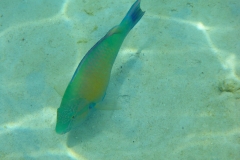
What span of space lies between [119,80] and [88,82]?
0.82 m

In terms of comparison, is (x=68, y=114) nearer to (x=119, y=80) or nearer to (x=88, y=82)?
(x=88, y=82)

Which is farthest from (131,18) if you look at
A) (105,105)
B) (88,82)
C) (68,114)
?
(68,114)

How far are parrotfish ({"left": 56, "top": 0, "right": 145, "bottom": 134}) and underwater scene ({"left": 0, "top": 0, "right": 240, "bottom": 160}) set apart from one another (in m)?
0.01

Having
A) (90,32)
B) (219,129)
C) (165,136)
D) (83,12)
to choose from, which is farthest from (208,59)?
(83,12)

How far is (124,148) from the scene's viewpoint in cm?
287

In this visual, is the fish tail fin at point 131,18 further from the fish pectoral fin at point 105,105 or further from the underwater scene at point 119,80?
the fish pectoral fin at point 105,105

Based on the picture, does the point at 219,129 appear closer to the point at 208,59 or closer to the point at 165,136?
the point at 165,136

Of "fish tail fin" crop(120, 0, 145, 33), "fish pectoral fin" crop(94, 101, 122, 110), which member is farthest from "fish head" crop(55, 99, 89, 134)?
"fish tail fin" crop(120, 0, 145, 33)

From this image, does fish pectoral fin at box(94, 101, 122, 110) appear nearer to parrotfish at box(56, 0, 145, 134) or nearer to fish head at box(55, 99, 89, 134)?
parrotfish at box(56, 0, 145, 134)

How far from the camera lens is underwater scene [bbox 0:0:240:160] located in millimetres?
2742

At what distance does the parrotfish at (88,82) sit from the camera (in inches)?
98.0

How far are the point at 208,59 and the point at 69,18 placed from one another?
2.29 meters

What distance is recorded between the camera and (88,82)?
100 inches

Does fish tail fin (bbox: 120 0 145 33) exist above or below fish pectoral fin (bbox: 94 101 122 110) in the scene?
above
